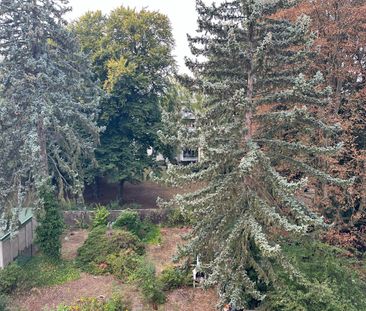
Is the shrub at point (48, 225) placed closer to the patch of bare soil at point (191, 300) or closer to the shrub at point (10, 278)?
the shrub at point (10, 278)

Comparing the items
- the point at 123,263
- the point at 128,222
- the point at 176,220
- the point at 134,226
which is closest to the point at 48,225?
the point at 123,263

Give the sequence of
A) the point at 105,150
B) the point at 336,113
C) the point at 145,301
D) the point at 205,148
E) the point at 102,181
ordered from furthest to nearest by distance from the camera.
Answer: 1. the point at 102,181
2. the point at 105,150
3. the point at 336,113
4. the point at 145,301
5. the point at 205,148

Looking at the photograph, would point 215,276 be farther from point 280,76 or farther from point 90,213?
point 90,213

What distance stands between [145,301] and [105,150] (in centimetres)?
1287

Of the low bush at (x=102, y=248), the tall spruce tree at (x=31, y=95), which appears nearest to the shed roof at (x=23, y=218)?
the tall spruce tree at (x=31, y=95)

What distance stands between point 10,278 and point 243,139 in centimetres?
984

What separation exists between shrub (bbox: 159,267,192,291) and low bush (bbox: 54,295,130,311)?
5.67ft

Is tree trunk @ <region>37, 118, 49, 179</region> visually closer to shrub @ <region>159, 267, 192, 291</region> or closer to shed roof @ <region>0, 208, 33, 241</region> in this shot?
shed roof @ <region>0, 208, 33, 241</region>

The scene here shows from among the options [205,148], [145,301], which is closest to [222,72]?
[205,148]

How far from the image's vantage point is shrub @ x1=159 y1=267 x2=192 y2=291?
42.8ft

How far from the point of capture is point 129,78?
904 inches

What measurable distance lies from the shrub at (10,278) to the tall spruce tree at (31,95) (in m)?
2.91

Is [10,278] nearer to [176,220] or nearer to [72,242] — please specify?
[72,242]

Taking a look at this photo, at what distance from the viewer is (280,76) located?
10648 millimetres
